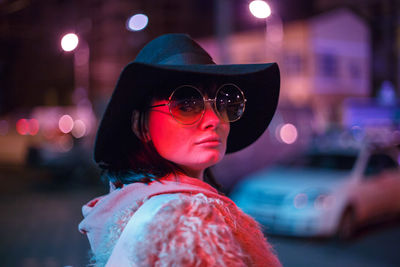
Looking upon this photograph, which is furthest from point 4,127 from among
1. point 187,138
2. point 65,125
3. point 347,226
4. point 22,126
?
point 187,138

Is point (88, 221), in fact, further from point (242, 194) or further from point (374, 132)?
point (374, 132)

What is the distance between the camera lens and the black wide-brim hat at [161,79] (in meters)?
1.16

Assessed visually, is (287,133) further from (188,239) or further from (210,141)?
(188,239)

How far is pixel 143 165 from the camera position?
132 centimetres

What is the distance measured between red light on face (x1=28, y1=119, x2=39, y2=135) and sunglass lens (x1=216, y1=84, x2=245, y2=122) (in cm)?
1543

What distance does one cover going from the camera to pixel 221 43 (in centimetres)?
1219

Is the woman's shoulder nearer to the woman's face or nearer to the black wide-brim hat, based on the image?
the woman's face

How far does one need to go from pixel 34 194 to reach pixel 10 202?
3.98 feet

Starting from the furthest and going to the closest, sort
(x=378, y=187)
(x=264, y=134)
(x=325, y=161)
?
1. (x=264, y=134)
2. (x=325, y=161)
3. (x=378, y=187)

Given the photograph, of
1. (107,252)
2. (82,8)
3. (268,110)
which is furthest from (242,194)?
(82,8)

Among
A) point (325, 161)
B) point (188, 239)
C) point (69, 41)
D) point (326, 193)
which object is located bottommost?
point (326, 193)

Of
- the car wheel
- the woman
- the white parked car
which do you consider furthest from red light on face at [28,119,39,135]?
the woman

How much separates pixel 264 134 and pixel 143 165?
12.1m

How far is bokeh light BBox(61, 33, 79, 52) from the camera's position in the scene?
91.3 inches
